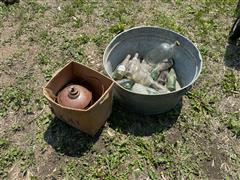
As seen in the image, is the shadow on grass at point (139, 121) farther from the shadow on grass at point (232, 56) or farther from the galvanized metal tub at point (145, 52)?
the shadow on grass at point (232, 56)

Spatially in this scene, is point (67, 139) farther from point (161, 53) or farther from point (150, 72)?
point (161, 53)

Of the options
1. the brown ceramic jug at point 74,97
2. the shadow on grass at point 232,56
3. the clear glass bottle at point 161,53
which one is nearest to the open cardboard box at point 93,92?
the brown ceramic jug at point 74,97

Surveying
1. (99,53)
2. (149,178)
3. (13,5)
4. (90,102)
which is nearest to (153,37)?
(99,53)

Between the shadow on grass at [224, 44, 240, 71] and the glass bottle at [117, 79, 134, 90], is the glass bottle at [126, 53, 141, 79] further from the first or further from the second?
the shadow on grass at [224, 44, 240, 71]

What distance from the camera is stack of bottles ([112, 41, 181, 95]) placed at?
3242 mm

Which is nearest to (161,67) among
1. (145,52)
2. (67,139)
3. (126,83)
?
(145,52)

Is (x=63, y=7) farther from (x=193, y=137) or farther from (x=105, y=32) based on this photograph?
(x=193, y=137)

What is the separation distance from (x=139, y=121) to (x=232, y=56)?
1506 mm

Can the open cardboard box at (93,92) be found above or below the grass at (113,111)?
above

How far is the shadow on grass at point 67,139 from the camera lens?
3.08 m

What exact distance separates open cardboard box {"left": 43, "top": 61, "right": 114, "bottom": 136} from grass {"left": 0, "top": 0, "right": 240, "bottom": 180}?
22 cm

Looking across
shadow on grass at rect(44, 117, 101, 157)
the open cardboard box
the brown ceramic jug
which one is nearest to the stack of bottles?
the open cardboard box

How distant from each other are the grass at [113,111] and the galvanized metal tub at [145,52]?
21 cm

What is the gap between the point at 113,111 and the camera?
337cm
